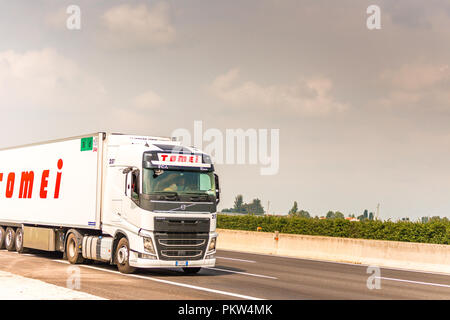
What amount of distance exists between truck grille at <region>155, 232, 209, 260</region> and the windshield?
1224 millimetres

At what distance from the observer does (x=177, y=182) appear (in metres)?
18.2

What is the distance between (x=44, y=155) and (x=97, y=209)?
16.5ft

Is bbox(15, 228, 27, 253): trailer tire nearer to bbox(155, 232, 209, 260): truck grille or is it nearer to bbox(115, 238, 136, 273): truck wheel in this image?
bbox(115, 238, 136, 273): truck wheel

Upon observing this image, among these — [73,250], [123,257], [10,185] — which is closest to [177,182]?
[123,257]

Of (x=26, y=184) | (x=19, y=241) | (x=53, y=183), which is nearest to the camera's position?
(x=53, y=183)

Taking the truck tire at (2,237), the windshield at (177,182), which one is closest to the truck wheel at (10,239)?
the truck tire at (2,237)

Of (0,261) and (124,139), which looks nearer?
(124,139)

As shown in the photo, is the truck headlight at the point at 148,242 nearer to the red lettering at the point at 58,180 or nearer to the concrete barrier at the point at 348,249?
the red lettering at the point at 58,180

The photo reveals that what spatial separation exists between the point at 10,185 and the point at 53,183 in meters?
4.79

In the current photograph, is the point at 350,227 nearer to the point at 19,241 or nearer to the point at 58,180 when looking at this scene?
the point at 58,180

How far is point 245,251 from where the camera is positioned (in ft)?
107
